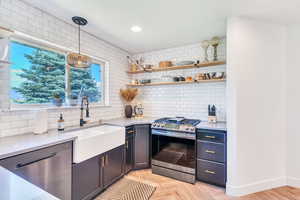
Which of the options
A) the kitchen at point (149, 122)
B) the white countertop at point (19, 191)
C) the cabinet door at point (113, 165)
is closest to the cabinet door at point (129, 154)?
the kitchen at point (149, 122)

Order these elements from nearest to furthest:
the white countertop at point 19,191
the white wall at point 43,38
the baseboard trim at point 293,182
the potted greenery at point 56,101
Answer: the white countertop at point 19,191
the white wall at point 43,38
the potted greenery at point 56,101
the baseboard trim at point 293,182

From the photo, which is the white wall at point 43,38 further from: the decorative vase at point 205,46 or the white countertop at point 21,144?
the decorative vase at point 205,46

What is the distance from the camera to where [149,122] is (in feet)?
9.01

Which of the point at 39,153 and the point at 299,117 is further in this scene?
the point at 299,117

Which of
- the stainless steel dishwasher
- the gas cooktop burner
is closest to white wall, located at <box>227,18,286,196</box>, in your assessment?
the gas cooktop burner

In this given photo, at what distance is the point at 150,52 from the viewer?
3.57 m

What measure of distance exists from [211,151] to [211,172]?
1.07ft

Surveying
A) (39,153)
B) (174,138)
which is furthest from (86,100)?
(174,138)

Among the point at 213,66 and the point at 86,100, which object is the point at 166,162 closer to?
the point at 86,100

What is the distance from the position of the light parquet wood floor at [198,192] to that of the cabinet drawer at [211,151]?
1.45 ft

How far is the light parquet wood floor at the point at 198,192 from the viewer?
200 cm

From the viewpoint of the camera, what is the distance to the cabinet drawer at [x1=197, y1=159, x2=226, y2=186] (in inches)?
85.4

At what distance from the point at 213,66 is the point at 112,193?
2823mm

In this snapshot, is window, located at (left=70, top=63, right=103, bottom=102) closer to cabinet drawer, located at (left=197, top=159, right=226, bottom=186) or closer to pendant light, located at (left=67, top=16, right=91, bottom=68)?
pendant light, located at (left=67, top=16, right=91, bottom=68)
